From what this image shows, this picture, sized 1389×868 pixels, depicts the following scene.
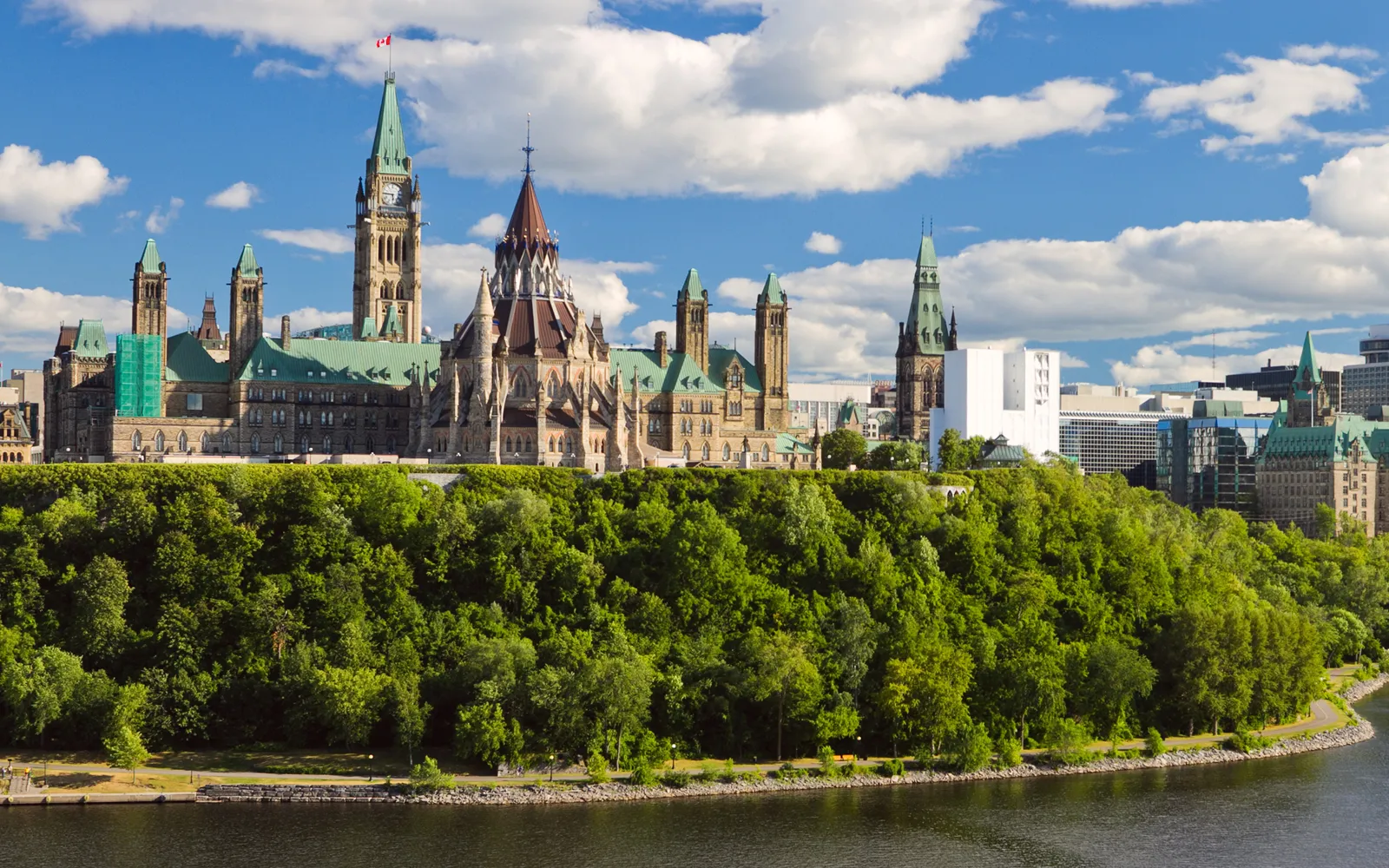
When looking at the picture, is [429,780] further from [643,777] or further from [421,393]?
[421,393]

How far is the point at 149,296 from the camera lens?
189875mm

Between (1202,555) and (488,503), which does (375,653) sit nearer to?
(488,503)

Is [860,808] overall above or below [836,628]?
below

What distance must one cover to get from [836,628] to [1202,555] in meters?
47.4

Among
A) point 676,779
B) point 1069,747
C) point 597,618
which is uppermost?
point 597,618

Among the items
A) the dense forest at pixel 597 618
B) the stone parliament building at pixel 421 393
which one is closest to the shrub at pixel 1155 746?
the dense forest at pixel 597 618

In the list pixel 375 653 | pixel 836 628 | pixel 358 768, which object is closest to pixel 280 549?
pixel 375 653

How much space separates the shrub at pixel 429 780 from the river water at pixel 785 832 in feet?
6.53

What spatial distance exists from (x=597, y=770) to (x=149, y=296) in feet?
370

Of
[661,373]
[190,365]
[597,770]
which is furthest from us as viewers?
[661,373]

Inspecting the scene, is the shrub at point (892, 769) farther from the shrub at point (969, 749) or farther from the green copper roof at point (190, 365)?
the green copper roof at point (190, 365)

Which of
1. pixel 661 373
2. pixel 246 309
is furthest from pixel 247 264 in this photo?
pixel 661 373

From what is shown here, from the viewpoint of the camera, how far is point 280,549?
114250mm

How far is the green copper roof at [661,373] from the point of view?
194 meters
